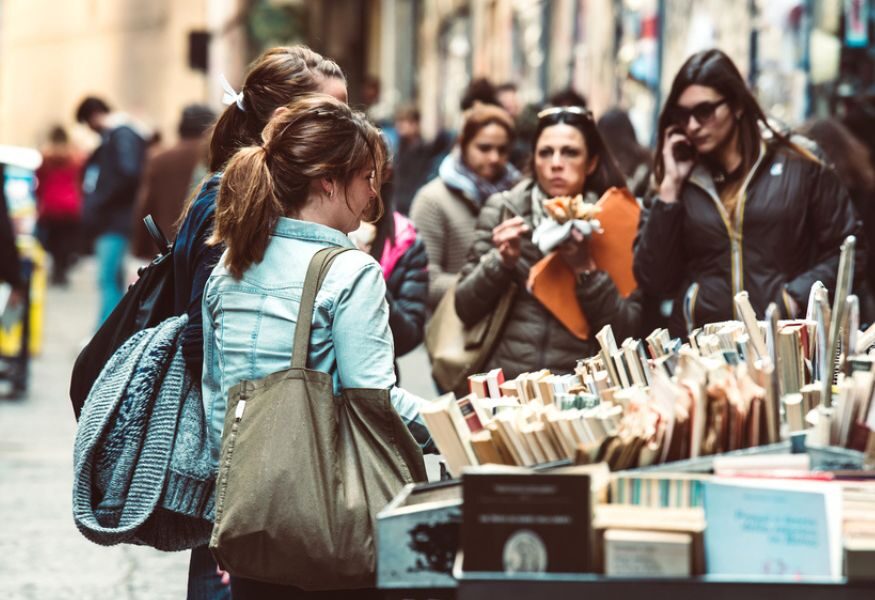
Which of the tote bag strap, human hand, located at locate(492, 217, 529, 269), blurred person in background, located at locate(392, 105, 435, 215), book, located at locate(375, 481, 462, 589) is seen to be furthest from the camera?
blurred person in background, located at locate(392, 105, 435, 215)

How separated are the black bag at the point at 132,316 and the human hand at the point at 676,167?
1.85 metres

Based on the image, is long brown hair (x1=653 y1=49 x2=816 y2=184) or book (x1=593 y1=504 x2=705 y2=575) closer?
book (x1=593 y1=504 x2=705 y2=575)

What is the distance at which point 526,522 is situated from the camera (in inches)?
98.7

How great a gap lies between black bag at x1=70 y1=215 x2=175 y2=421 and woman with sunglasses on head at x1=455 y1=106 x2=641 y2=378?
5.67 feet

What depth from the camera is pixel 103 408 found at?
3.75 m

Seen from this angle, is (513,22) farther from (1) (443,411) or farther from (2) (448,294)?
(1) (443,411)

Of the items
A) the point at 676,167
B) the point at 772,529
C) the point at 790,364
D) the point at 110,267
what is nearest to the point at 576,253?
the point at 676,167

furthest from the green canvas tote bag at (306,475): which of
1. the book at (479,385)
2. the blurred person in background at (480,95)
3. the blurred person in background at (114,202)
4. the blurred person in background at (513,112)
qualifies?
the blurred person in background at (114,202)

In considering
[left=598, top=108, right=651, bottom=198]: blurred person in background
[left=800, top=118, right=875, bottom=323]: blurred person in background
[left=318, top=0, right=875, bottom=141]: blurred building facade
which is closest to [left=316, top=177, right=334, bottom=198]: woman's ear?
[left=598, top=108, right=651, bottom=198]: blurred person in background

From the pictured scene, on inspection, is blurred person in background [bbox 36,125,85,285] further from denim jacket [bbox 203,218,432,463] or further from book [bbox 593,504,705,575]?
book [bbox 593,504,705,575]

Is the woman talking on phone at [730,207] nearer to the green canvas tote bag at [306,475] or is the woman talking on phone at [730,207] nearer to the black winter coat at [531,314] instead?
the black winter coat at [531,314]

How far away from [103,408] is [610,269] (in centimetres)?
261

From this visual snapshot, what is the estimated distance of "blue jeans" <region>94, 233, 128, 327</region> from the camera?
1363cm

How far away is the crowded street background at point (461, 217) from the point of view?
3555 mm
